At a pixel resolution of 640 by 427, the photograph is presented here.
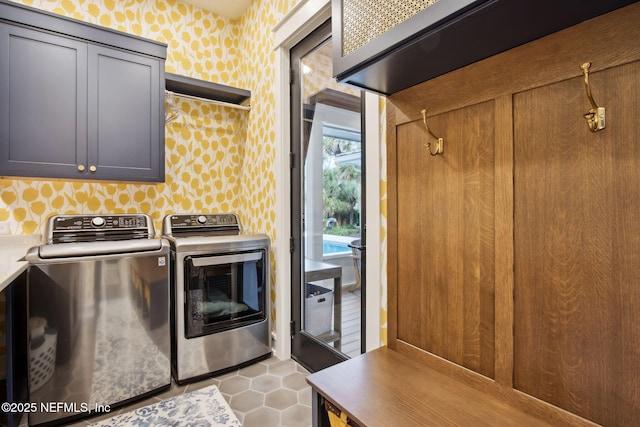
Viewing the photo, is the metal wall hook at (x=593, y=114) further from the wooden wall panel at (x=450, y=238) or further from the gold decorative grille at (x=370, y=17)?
the gold decorative grille at (x=370, y=17)

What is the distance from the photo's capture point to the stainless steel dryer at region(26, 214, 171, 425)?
5.77 feet

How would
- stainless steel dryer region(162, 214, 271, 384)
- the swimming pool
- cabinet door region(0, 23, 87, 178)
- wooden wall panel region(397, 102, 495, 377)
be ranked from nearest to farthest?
wooden wall panel region(397, 102, 495, 377)
cabinet door region(0, 23, 87, 178)
the swimming pool
stainless steel dryer region(162, 214, 271, 384)

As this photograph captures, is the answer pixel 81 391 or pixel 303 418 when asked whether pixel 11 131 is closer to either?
pixel 81 391

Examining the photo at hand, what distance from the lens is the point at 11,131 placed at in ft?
6.47

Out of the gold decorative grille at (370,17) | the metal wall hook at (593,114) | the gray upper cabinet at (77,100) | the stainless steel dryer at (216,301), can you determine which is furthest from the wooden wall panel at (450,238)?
the gray upper cabinet at (77,100)

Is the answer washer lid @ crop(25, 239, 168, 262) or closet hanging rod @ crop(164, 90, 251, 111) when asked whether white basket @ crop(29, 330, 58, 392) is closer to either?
washer lid @ crop(25, 239, 168, 262)

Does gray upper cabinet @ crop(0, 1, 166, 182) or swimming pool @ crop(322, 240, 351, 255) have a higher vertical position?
gray upper cabinet @ crop(0, 1, 166, 182)

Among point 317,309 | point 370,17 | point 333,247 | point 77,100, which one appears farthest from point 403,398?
point 77,100

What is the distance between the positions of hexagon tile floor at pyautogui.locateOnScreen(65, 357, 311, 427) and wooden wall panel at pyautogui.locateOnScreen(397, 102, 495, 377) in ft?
3.22

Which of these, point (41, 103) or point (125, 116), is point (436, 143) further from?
point (41, 103)

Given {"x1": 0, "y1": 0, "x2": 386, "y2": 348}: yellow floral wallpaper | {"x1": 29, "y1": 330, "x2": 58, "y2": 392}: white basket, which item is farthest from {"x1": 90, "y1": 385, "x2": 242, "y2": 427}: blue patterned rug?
{"x1": 0, "y1": 0, "x2": 386, "y2": 348}: yellow floral wallpaper

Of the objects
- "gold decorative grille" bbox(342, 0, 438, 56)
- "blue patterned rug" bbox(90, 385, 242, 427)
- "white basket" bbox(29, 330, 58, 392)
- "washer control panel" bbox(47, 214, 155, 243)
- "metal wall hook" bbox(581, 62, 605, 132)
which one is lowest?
"blue patterned rug" bbox(90, 385, 242, 427)

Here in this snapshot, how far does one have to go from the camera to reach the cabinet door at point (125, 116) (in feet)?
7.30

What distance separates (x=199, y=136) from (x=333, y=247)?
5.85ft
